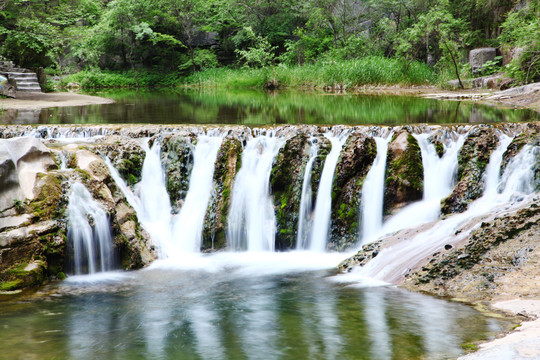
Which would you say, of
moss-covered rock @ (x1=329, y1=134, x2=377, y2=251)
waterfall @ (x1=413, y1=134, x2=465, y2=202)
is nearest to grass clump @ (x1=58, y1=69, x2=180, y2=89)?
moss-covered rock @ (x1=329, y1=134, x2=377, y2=251)

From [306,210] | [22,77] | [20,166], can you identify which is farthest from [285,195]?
[22,77]

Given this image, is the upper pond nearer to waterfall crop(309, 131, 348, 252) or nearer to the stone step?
waterfall crop(309, 131, 348, 252)

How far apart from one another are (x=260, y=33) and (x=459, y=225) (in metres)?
30.6

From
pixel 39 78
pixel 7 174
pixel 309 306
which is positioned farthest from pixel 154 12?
pixel 309 306

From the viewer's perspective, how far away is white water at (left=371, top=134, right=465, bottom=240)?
7.43 m

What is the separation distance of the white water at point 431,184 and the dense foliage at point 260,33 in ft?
30.3

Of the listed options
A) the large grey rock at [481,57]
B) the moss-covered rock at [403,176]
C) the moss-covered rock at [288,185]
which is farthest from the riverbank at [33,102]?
the large grey rock at [481,57]

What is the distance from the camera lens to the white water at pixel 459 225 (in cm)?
591

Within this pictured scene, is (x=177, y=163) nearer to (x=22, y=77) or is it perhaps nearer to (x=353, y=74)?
(x=22, y=77)

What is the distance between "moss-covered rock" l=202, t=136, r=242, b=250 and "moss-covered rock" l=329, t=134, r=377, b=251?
1.79 meters

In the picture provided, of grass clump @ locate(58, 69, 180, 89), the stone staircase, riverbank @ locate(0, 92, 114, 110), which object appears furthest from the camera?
grass clump @ locate(58, 69, 180, 89)

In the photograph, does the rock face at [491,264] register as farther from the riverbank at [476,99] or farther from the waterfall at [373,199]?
the riverbank at [476,99]

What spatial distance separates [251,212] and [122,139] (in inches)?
111

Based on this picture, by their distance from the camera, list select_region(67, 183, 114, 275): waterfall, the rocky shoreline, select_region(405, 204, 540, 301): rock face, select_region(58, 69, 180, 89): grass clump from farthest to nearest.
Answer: select_region(58, 69, 180, 89): grass clump → select_region(67, 183, 114, 275): waterfall → the rocky shoreline → select_region(405, 204, 540, 301): rock face
